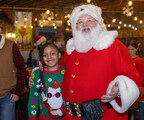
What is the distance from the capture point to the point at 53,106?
85.5 inches

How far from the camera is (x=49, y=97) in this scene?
7.17 feet

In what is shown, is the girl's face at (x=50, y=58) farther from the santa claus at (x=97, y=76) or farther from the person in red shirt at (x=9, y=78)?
the person in red shirt at (x=9, y=78)

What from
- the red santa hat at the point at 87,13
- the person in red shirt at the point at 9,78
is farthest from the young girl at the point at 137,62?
the person in red shirt at the point at 9,78

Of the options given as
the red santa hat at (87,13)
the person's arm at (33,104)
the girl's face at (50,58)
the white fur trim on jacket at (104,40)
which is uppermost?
the red santa hat at (87,13)

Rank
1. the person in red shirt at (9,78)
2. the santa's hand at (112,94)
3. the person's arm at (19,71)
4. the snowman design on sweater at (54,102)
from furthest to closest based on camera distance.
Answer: the person's arm at (19,71), the person in red shirt at (9,78), the snowman design on sweater at (54,102), the santa's hand at (112,94)

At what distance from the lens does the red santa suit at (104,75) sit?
5.63 ft

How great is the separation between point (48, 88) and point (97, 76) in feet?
2.14

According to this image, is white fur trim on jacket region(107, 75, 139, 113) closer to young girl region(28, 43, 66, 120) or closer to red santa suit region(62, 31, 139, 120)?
red santa suit region(62, 31, 139, 120)

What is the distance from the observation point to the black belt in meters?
1.88

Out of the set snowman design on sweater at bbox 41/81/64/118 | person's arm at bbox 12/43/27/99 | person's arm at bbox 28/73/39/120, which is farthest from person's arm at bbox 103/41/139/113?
person's arm at bbox 12/43/27/99

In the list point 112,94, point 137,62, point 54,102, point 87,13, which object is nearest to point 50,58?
point 54,102

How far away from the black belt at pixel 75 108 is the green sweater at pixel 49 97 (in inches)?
8.3

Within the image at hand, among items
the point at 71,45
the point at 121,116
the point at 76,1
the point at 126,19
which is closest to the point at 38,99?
the point at 71,45

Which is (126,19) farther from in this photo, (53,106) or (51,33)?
(53,106)
